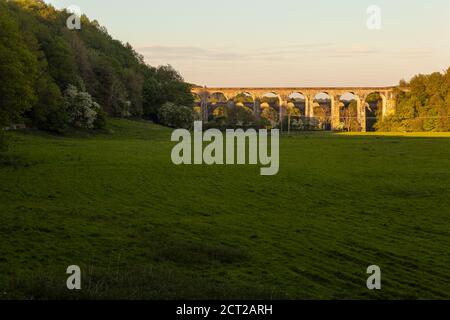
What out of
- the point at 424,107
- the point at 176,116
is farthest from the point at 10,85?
the point at 424,107

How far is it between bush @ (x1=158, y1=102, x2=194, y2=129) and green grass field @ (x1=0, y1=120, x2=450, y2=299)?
6269 centimetres

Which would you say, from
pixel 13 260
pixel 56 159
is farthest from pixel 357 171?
pixel 13 260

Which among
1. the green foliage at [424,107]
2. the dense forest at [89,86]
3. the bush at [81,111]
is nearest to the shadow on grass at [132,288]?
the dense forest at [89,86]

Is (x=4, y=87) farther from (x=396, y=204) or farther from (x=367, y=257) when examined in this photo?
(x=367, y=257)

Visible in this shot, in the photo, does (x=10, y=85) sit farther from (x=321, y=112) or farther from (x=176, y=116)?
(x=321, y=112)

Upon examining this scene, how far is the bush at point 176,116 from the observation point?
99938mm

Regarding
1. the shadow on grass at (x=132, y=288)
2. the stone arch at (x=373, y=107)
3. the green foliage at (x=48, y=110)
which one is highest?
the stone arch at (x=373, y=107)

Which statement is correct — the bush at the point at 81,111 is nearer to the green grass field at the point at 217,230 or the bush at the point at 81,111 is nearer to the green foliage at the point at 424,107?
the green grass field at the point at 217,230

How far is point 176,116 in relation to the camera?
327 ft

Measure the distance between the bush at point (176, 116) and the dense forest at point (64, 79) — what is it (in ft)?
13.1

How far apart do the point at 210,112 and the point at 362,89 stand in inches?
1721

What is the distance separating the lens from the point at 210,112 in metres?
170

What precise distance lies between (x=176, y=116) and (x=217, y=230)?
265ft

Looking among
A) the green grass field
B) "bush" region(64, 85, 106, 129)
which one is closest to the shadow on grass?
the green grass field
